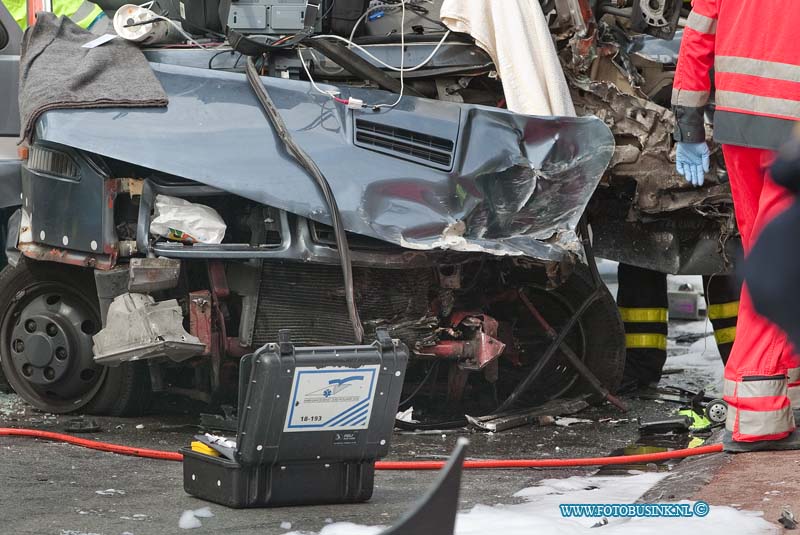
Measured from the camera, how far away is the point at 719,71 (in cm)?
429

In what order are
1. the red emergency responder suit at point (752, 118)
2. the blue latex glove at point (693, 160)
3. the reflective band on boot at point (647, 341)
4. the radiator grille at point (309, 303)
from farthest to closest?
the reflective band on boot at point (647, 341) → the radiator grille at point (309, 303) → the blue latex glove at point (693, 160) → the red emergency responder suit at point (752, 118)

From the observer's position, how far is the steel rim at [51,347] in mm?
5176

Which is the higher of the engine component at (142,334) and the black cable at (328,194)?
the black cable at (328,194)

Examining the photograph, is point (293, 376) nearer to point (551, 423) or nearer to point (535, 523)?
point (535, 523)

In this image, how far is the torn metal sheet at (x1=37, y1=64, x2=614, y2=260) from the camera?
15.5 feet

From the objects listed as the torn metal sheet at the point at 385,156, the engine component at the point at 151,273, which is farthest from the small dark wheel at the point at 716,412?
the engine component at the point at 151,273

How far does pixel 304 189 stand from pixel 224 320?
2.18 ft

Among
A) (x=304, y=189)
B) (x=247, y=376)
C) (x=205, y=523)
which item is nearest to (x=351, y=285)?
(x=304, y=189)

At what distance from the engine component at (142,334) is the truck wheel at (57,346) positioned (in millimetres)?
385

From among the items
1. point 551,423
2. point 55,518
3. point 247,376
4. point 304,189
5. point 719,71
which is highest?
point 719,71

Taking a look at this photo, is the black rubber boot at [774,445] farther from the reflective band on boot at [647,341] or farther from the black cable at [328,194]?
the reflective band on boot at [647,341]

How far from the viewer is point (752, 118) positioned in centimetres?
419

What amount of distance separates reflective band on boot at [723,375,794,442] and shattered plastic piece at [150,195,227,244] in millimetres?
1966

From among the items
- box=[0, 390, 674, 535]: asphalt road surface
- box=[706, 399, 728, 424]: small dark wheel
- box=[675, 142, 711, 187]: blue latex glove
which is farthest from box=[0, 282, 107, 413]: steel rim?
box=[706, 399, 728, 424]: small dark wheel
